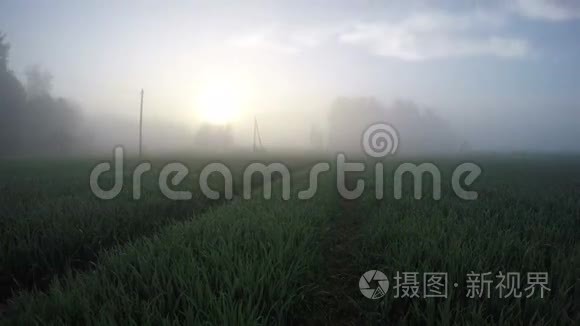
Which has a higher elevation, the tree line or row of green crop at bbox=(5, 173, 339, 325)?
the tree line

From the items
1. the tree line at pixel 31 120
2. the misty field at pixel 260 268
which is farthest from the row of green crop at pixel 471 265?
the tree line at pixel 31 120

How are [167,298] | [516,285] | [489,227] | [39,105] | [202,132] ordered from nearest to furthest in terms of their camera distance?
Answer: [167,298]
[516,285]
[489,227]
[39,105]
[202,132]

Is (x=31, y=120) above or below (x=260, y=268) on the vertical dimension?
above

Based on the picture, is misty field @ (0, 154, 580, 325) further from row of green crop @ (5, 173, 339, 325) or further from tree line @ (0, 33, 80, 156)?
tree line @ (0, 33, 80, 156)

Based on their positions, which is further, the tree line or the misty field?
the tree line

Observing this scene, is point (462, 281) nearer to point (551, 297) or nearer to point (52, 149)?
point (551, 297)

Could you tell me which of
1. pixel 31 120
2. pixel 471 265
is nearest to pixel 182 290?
pixel 471 265

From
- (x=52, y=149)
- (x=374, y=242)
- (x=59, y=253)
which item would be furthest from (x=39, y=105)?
(x=374, y=242)

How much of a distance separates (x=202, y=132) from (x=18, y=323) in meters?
104

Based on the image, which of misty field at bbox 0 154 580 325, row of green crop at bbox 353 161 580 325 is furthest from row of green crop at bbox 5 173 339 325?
row of green crop at bbox 353 161 580 325

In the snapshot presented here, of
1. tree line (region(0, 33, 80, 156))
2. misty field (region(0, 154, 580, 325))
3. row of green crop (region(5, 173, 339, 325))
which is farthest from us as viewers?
tree line (region(0, 33, 80, 156))

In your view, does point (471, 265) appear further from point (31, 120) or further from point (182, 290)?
point (31, 120)

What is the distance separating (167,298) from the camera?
7.70ft

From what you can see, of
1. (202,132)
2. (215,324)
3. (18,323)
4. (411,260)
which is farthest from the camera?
(202,132)
